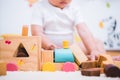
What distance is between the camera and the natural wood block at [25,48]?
807 millimetres

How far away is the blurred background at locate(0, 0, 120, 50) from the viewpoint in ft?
4.04

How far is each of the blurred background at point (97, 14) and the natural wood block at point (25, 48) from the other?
424 millimetres

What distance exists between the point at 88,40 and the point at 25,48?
0.39 metres

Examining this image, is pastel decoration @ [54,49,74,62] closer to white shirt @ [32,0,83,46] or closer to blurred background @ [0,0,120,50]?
white shirt @ [32,0,83,46]

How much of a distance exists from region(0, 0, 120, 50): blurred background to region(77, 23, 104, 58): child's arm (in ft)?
0.28

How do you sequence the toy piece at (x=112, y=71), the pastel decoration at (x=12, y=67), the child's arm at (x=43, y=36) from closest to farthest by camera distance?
1. the toy piece at (x=112, y=71)
2. the pastel decoration at (x=12, y=67)
3. the child's arm at (x=43, y=36)

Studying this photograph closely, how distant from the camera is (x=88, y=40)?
113cm

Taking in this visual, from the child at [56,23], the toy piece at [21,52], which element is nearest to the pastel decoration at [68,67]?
the toy piece at [21,52]

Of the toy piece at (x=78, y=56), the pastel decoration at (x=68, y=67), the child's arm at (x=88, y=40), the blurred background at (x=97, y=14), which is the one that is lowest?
the pastel decoration at (x=68, y=67)

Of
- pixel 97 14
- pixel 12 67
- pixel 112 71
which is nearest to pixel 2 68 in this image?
pixel 12 67

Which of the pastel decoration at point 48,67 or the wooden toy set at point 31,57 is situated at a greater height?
the wooden toy set at point 31,57

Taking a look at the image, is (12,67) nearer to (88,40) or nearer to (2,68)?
(2,68)

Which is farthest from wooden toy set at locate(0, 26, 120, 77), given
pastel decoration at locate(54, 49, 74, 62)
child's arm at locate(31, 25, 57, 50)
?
child's arm at locate(31, 25, 57, 50)

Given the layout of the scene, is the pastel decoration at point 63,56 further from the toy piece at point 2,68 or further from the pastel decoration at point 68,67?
the toy piece at point 2,68
